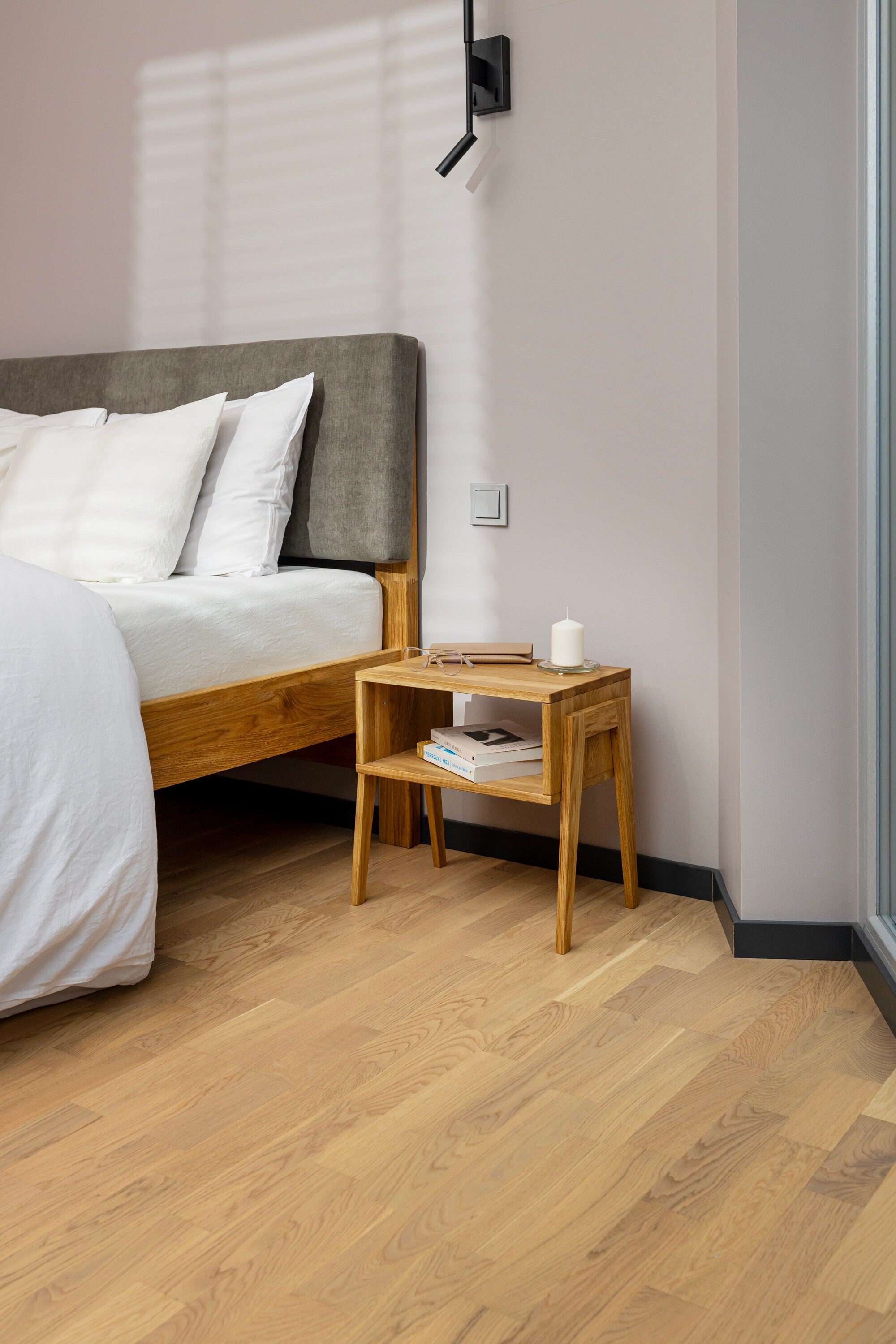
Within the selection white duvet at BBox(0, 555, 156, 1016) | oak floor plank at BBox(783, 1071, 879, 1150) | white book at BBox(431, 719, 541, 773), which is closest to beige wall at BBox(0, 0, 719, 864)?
white book at BBox(431, 719, 541, 773)

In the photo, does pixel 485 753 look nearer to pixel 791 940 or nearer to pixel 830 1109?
pixel 791 940

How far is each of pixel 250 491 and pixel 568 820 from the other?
1.04 meters

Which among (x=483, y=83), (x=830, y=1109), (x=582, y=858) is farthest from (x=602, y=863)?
(x=483, y=83)

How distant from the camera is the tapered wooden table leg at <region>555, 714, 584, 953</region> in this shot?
75.1 inches

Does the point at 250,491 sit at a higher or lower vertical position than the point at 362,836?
higher

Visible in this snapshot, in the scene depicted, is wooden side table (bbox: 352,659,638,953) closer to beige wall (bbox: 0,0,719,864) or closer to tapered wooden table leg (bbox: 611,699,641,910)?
tapered wooden table leg (bbox: 611,699,641,910)

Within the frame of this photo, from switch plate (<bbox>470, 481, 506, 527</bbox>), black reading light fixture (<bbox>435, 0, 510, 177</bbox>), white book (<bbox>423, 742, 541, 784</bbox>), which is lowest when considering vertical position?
white book (<bbox>423, 742, 541, 784</bbox>)

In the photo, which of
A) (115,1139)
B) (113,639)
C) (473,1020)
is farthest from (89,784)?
(473,1020)

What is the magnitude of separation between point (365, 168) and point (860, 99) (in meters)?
1.20

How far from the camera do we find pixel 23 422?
2670 millimetres

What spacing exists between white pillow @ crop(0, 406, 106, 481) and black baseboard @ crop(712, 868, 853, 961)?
1894mm

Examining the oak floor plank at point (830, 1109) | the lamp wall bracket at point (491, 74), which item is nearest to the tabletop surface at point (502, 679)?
the oak floor plank at point (830, 1109)

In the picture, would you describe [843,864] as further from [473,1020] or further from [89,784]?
[89,784]

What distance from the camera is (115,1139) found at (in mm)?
1369
